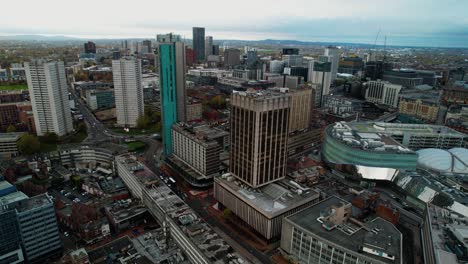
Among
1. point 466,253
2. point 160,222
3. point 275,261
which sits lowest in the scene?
point 275,261

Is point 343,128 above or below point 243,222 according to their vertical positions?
above

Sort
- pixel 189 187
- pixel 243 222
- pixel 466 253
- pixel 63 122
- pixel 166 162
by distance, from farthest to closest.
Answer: pixel 63 122, pixel 166 162, pixel 189 187, pixel 243 222, pixel 466 253

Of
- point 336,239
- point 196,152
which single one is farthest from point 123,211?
point 336,239

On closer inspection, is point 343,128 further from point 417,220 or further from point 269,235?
point 269,235

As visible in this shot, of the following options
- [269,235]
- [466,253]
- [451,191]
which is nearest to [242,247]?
[269,235]

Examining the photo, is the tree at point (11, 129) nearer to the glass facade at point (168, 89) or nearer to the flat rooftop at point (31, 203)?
the glass facade at point (168, 89)

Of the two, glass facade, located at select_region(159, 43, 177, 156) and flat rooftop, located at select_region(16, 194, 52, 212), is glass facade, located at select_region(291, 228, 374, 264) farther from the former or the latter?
glass facade, located at select_region(159, 43, 177, 156)
